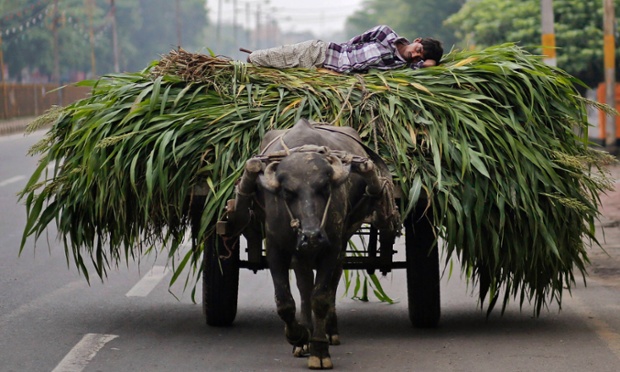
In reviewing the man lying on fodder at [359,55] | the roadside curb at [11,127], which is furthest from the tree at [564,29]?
the man lying on fodder at [359,55]

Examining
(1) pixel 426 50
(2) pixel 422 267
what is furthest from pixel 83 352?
(1) pixel 426 50

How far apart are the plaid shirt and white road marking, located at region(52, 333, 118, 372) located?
8.29ft

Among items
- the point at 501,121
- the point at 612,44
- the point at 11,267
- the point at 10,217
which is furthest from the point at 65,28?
the point at 501,121

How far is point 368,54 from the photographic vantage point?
8477 mm

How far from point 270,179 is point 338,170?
1.19 feet

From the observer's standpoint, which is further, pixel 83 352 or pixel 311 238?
pixel 83 352

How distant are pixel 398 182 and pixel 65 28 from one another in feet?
226

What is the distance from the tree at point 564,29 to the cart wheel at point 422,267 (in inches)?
785

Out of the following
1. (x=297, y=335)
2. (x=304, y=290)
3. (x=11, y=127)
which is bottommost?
(x=11, y=127)

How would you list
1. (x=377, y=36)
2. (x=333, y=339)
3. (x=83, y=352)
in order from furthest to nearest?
(x=377, y=36), (x=333, y=339), (x=83, y=352)

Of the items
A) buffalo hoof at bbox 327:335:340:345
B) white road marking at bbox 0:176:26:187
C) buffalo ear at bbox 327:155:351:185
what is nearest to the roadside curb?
white road marking at bbox 0:176:26:187

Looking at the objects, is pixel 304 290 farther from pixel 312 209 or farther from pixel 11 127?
pixel 11 127

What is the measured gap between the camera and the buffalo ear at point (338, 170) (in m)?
6.31

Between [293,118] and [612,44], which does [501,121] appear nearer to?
[293,118]
